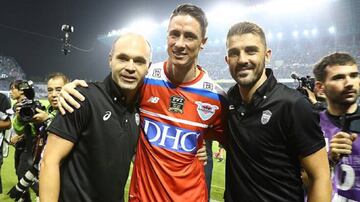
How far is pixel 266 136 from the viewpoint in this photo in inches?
70.9

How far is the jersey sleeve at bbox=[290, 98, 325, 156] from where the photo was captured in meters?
1.72

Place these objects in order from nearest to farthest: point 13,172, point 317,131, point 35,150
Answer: point 317,131
point 35,150
point 13,172

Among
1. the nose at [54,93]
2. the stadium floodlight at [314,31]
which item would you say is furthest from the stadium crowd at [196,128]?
the stadium floodlight at [314,31]

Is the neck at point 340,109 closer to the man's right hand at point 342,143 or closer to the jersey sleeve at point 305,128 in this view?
the man's right hand at point 342,143

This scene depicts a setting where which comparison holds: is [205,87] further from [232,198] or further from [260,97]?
[232,198]

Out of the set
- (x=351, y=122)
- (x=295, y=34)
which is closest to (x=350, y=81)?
(x=351, y=122)

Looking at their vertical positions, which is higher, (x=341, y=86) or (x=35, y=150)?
(x=341, y=86)

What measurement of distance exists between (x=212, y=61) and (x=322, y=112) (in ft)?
84.9

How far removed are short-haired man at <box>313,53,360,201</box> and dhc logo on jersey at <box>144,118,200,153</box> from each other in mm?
796

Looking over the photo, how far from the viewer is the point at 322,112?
2.23 metres

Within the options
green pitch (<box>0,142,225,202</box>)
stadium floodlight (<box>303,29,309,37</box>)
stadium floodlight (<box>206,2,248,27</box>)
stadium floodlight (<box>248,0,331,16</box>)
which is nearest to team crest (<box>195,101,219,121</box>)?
green pitch (<box>0,142,225,202</box>)

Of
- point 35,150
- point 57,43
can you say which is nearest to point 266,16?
point 57,43

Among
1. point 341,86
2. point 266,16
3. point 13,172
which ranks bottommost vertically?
point 13,172

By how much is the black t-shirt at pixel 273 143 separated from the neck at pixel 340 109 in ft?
1.46
